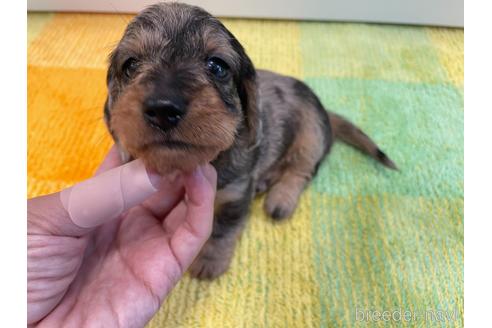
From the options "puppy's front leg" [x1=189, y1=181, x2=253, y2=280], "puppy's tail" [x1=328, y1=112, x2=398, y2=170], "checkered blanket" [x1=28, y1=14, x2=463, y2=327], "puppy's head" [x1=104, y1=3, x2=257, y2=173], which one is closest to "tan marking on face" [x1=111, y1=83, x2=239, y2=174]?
"puppy's head" [x1=104, y1=3, x2=257, y2=173]

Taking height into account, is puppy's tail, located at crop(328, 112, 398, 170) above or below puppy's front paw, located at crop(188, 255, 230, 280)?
above

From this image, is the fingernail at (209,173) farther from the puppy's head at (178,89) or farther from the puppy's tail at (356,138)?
the puppy's tail at (356,138)

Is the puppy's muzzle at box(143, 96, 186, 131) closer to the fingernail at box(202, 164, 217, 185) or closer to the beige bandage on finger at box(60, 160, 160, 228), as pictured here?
the beige bandage on finger at box(60, 160, 160, 228)

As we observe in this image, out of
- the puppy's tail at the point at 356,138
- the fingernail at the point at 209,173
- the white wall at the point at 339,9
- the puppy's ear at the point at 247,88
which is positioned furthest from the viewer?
the white wall at the point at 339,9

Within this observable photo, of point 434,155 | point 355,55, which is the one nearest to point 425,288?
point 434,155

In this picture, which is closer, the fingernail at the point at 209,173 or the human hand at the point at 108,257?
the human hand at the point at 108,257

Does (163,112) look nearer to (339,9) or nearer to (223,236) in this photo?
(223,236)

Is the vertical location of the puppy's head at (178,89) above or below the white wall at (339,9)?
above

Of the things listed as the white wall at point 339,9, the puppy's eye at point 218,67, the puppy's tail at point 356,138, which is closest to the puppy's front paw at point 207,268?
the puppy's eye at point 218,67
